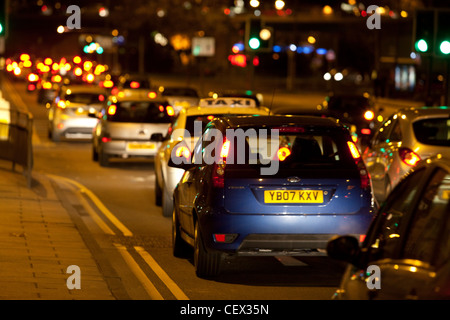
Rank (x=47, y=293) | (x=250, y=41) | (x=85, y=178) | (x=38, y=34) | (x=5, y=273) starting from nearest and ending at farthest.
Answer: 1. (x=47, y=293)
2. (x=5, y=273)
3. (x=85, y=178)
4. (x=250, y=41)
5. (x=38, y=34)

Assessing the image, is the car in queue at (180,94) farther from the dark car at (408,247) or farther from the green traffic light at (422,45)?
the dark car at (408,247)

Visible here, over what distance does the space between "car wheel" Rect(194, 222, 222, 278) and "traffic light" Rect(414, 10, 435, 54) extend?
40.3 feet

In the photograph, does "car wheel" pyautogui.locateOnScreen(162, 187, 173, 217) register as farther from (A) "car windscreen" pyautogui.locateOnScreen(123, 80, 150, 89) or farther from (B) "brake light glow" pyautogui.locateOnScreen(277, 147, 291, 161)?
(A) "car windscreen" pyautogui.locateOnScreen(123, 80, 150, 89)

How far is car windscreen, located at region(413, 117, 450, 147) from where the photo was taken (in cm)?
1420

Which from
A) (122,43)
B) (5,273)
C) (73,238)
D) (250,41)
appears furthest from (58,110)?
(122,43)

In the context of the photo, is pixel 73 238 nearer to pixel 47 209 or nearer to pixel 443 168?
pixel 47 209

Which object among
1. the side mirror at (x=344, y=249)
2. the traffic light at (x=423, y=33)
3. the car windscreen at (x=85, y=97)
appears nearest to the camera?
the side mirror at (x=344, y=249)

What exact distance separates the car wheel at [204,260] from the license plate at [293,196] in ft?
2.43

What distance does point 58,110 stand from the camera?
97.7 ft

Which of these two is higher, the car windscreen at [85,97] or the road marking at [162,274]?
the car windscreen at [85,97]

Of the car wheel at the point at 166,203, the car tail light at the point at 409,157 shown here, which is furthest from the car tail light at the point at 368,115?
the car tail light at the point at 409,157

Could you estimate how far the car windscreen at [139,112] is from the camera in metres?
22.9
